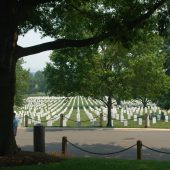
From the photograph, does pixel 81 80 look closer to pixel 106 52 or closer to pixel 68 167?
pixel 106 52

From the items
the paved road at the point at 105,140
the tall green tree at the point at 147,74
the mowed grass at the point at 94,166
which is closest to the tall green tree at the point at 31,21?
the mowed grass at the point at 94,166

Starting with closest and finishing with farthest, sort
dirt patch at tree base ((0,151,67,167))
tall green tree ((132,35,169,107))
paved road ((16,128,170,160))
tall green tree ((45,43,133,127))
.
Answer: dirt patch at tree base ((0,151,67,167)) → paved road ((16,128,170,160)) → tall green tree ((45,43,133,127)) → tall green tree ((132,35,169,107))

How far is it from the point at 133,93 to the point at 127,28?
16687mm

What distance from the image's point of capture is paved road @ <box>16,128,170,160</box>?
1941 cm

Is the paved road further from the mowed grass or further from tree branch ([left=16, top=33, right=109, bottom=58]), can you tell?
tree branch ([left=16, top=33, right=109, bottom=58])

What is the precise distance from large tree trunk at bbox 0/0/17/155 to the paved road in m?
5.09

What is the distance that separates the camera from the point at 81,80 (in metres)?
30.2

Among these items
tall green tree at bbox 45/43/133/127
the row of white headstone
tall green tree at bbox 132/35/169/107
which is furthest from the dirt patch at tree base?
the row of white headstone

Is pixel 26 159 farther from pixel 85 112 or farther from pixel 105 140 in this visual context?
pixel 85 112

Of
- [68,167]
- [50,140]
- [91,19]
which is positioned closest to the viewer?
[68,167]

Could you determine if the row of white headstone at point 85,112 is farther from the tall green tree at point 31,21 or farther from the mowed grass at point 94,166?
the mowed grass at point 94,166

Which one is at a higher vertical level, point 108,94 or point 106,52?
point 106,52

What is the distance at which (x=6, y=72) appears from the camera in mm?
13789

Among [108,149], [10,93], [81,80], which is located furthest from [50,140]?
[10,93]
